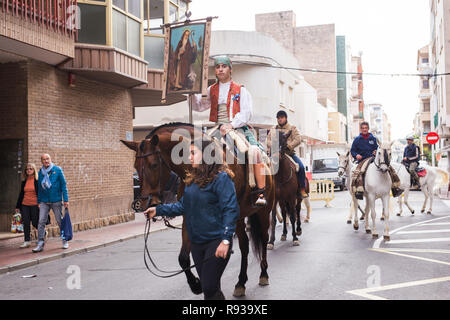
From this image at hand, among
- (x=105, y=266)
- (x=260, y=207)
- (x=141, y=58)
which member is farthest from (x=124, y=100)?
(x=260, y=207)

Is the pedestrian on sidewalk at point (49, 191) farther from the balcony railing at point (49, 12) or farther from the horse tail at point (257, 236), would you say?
the horse tail at point (257, 236)

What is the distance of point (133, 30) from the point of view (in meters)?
15.4

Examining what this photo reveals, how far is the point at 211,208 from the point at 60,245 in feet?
25.2

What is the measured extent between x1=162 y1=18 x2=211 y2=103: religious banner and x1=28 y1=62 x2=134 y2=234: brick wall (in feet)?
7.26

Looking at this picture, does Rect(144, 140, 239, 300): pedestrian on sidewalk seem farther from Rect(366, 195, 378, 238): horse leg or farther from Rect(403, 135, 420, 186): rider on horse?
Rect(403, 135, 420, 186): rider on horse

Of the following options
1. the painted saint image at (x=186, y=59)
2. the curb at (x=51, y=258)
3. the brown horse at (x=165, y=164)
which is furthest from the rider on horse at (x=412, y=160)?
the brown horse at (x=165, y=164)

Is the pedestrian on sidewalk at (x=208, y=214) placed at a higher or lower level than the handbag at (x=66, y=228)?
higher

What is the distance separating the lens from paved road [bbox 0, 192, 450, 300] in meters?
6.16

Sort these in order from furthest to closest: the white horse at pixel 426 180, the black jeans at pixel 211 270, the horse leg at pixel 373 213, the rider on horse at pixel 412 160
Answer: the rider on horse at pixel 412 160
the white horse at pixel 426 180
the horse leg at pixel 373 213
the black jeans at pixel 211 270

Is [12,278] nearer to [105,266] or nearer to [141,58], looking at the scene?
[105,266]

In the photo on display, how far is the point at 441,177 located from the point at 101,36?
13009mm

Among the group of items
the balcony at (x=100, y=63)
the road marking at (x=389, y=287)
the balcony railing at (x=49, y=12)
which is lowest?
the road marking at (x=389, y=287)

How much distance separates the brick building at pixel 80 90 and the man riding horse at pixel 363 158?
6.79 metres

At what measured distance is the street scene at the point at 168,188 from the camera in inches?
197
